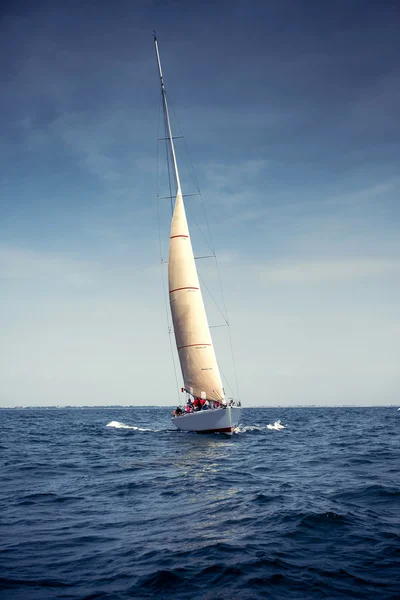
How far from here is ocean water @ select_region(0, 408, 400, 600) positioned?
636 centimetres

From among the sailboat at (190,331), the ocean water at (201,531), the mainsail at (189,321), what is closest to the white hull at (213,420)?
the sailboat at (190,331)

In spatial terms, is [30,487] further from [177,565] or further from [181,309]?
[181,309]

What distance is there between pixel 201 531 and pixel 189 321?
21.2m

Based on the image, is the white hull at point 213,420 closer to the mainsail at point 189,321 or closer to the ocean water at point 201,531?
the mainsail at point 189,321

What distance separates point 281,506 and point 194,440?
14.8 m

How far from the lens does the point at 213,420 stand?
26.2 meters

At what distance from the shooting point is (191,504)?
36.3 feet

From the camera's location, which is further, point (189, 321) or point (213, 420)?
point (189, 321)

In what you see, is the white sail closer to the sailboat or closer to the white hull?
the sailboat

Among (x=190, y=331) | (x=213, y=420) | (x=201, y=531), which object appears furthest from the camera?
(x=190, y=331)

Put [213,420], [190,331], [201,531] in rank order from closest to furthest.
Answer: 1. [201,531]
2. [213,420]
3. [190,331]

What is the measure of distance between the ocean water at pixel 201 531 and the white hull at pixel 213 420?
27.4ft

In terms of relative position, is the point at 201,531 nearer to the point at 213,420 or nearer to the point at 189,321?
the point at 213,420

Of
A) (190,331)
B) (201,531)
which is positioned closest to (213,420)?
(190,331)
